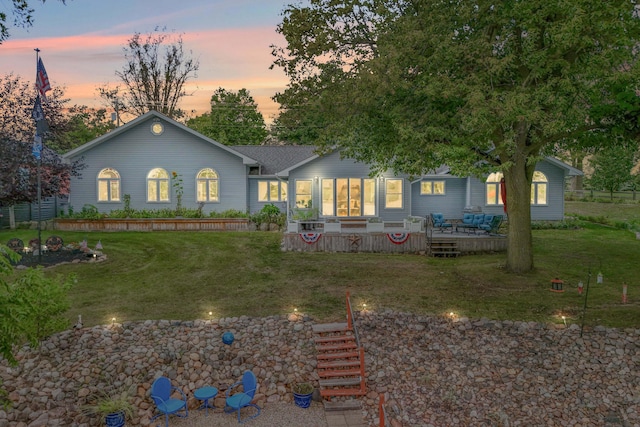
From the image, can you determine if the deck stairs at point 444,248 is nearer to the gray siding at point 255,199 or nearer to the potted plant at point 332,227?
the potted plant at point 332,227

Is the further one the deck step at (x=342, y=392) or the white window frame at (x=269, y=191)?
the white window frame at (x=269, y=191)

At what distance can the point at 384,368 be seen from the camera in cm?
1088

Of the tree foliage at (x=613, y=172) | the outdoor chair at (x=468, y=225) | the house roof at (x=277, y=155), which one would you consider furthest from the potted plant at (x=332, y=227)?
the tree foliage at (x=613, y=172)

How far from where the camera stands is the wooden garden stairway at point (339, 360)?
396 inches

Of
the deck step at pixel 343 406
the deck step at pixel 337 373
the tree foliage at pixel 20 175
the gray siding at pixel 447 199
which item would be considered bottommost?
the deck step at pixel 343 406

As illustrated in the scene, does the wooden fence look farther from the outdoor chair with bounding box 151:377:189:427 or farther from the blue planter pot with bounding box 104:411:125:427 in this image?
the blue planter pot with bounding box 104:411:125:427

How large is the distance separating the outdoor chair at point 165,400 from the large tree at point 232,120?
132 ft

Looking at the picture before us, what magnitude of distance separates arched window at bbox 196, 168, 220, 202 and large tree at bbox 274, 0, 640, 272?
41.4 ft

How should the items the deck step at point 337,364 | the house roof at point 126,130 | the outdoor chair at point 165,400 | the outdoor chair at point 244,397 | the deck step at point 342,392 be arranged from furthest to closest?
the house roof at point 126,130
the deck step at point 337,364
the deck step at point 342,392
the outdoor chair at point 244,397
the outdoor chair at point 165,400

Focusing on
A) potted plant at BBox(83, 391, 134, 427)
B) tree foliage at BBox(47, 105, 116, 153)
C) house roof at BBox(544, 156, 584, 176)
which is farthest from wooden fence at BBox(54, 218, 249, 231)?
house roof at BBox(544, 156, 584, 176)

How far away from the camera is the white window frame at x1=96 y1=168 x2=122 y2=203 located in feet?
90.8

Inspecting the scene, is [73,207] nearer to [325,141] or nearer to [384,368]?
[325,141]

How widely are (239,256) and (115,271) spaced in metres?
4.83

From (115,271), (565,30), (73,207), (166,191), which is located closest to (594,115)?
(565,30)
